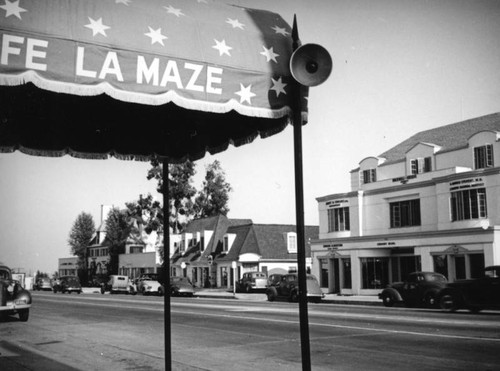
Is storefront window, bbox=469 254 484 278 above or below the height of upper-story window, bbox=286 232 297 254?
below

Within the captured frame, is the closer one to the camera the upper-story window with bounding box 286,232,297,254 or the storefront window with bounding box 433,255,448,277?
the storefront window with bounding box 433,255,448,277

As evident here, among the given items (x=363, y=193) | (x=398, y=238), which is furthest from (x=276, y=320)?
(x=363, y=193)

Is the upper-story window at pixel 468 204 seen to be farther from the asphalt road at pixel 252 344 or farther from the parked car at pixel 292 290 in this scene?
the asphalt road at pixel 252 344

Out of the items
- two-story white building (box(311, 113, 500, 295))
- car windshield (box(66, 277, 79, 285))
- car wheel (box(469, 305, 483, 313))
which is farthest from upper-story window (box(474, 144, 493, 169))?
car windshield (box(66, 277, 79, 285))

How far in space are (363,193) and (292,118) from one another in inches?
1466

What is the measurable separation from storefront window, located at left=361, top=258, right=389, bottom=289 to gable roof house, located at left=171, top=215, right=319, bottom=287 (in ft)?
46.0

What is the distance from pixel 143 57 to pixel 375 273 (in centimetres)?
3721

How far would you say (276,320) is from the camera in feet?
60.8

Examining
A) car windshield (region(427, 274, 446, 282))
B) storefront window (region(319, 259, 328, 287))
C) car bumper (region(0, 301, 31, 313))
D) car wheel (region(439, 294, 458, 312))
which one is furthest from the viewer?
storefront window (region(319, 259, 328, 287))

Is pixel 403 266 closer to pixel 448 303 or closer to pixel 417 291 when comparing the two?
pixel 417 291

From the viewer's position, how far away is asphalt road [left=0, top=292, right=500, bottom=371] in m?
10.1

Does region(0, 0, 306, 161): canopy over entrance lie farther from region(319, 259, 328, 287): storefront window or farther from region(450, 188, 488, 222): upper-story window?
region(319, 259, 328, 287): storefront window

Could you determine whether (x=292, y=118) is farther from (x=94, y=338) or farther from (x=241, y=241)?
(x=241, y=241)

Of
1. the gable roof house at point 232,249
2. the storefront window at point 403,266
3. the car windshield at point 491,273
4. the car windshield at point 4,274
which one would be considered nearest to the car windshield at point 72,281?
the gable roof house at point 232,249
